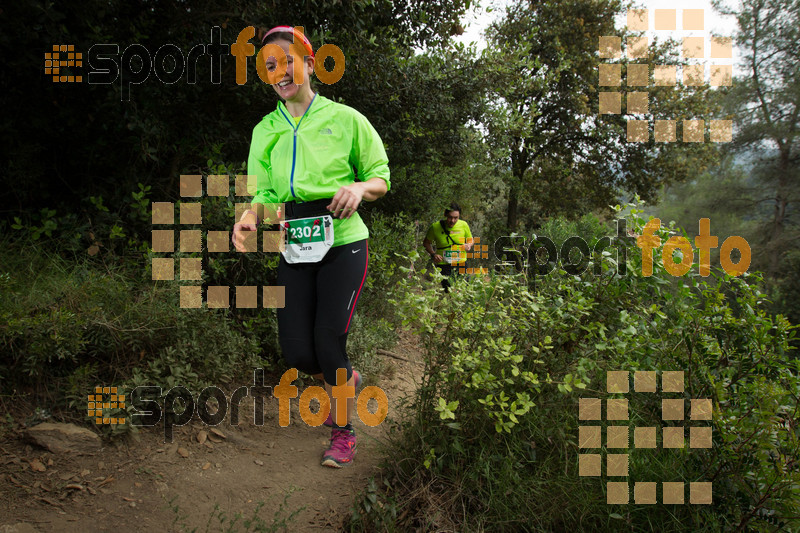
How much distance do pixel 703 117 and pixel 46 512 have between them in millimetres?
19606

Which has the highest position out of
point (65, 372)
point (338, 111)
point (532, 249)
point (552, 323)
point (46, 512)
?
point (338, 111)

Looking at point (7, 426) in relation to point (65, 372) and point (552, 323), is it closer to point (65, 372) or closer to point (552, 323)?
point (65, 372)

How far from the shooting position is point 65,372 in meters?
3.25

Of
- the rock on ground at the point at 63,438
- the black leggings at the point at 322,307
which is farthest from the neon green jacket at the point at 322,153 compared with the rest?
the rock on ground at the point at 63,438

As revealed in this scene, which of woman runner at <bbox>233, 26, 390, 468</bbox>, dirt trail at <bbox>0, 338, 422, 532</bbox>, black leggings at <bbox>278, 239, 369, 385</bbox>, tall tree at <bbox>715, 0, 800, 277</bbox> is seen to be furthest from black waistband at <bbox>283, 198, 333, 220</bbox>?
tall tree at <bbox>715, 0, 800, 277</bbox>

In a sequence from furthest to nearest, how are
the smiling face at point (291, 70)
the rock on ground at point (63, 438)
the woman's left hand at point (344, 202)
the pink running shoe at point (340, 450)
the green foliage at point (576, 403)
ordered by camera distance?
the pink running shoe at point (340, 450)
the rock on ground at point (63, 438)
the smiling face at point (291, 70)
the woman's left hand at point (344, 202)
the green foliage at point (576, 403)

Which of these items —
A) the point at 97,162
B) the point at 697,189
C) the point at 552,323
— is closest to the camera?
the point at 552,323

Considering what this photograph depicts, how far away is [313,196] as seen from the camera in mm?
2770

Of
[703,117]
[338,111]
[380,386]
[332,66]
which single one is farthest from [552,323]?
[703,117]

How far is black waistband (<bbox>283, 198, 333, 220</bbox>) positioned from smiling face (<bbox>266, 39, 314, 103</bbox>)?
60 centimetres

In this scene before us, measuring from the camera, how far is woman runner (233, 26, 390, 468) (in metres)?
2.77

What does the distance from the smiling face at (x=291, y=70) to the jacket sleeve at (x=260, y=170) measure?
29 cm

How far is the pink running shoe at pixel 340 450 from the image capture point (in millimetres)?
3098

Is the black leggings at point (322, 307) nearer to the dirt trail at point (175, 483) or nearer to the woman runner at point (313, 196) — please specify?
the woman runner at point (313, 196)
